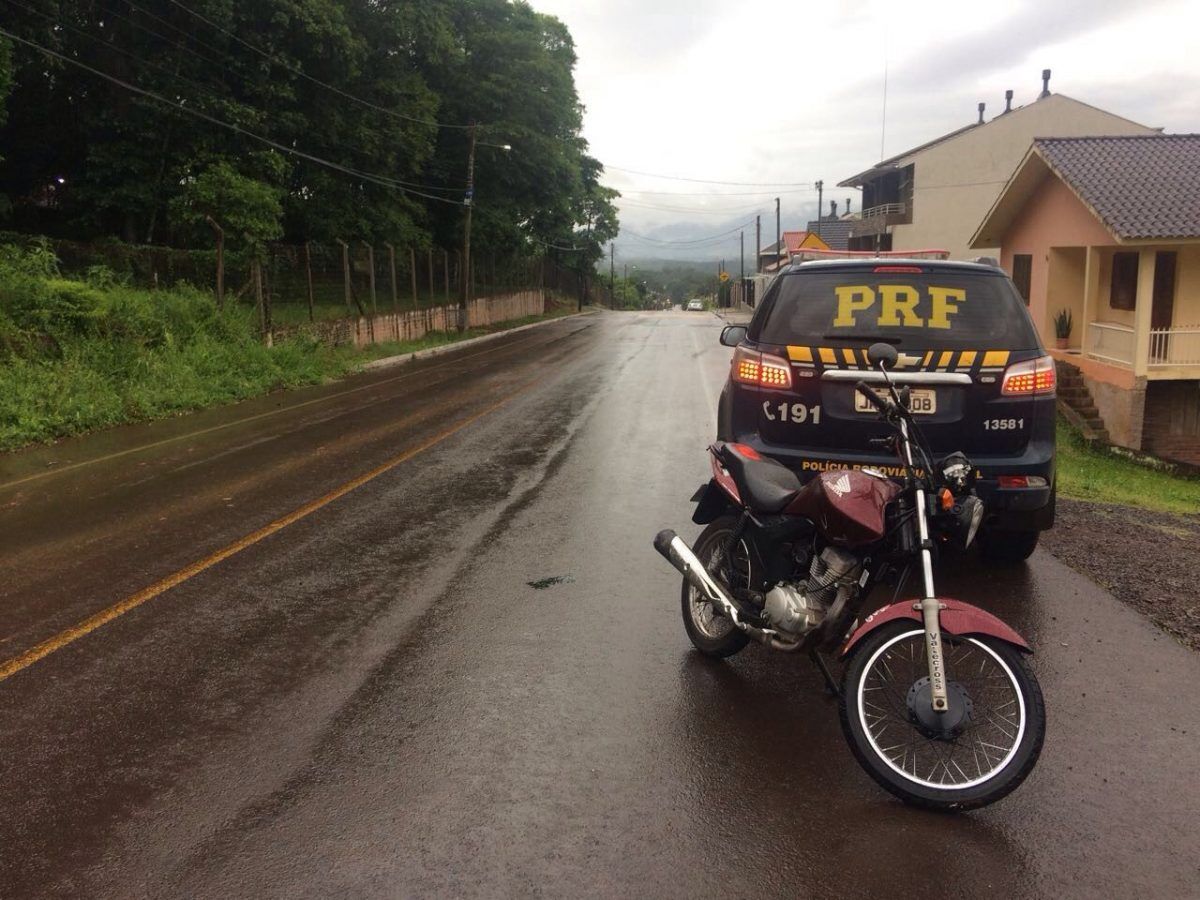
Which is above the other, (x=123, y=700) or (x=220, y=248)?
(x=220, y=248)

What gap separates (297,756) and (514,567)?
263 centimetres

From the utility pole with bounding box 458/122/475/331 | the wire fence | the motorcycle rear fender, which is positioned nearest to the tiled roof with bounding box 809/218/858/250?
the utility pole with bounding box 458/122/475/331

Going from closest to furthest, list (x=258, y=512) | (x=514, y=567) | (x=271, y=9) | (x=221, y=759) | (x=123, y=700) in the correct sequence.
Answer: (x=221, y=759) → (x=123, y=700) → (x=514, y=567) → (x=258, y=512) → (x=271, y=9)

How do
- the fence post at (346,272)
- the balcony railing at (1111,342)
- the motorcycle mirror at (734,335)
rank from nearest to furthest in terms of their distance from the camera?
the motorcycle mirror at (734,335), the balcony railing at (1111,342), the fence post at (346,272)

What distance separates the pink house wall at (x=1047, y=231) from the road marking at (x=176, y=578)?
16.7 m

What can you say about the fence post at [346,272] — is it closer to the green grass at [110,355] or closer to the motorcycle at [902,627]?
the green grass at [110,355]

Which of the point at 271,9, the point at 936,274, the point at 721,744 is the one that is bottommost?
the point at 721,744

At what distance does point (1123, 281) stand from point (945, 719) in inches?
824

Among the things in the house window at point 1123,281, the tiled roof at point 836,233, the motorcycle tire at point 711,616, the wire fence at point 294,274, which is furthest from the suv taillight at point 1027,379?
the tiled roof at point 836,233

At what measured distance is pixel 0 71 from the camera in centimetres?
1998

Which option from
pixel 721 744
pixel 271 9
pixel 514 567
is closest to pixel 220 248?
pixel 271 9

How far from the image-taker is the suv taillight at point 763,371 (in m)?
5.51

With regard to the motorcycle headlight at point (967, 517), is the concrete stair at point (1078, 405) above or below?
below

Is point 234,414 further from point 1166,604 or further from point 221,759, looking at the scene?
point 1166,604
